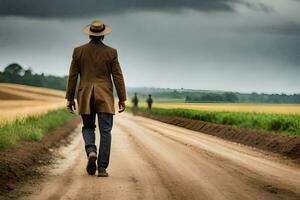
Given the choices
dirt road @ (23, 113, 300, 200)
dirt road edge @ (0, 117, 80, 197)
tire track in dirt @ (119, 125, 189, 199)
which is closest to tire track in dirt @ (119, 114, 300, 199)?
dirt road @ (23, 113, 300, 200)

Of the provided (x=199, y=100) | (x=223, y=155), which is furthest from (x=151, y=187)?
(x=199, y=100)

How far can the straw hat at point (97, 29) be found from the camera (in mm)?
10438

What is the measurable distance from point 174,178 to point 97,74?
2.12 meters

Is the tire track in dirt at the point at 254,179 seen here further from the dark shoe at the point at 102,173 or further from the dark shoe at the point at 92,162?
the dark shoe at the point at 92,162

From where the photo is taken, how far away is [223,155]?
1507cm

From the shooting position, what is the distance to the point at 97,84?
1046 cm

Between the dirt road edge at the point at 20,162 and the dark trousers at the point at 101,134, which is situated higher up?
the dark trousers at the point at 101,134

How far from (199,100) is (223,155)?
49929mm

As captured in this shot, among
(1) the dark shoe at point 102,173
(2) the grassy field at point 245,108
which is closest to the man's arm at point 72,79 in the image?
(1) the dark shoe at point 102,173

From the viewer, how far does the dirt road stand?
27.6 feet

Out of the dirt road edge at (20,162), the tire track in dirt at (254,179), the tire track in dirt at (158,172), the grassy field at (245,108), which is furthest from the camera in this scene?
the grassy field at (245,108)

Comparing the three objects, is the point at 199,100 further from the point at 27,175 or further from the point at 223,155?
the point at 27,175

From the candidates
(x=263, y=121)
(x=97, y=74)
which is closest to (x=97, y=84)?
(x=97, y=74)

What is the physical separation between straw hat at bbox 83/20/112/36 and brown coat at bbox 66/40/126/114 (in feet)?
0.65
